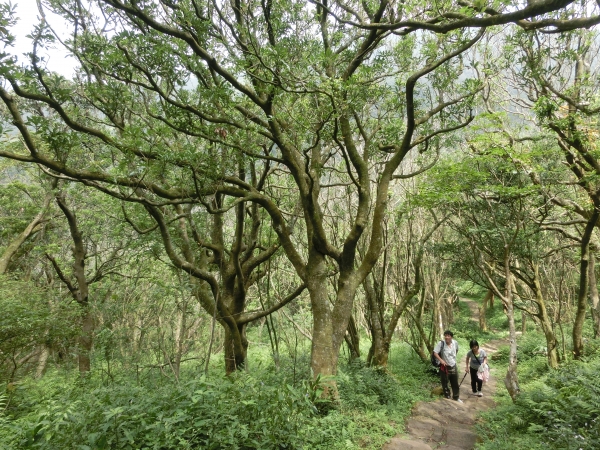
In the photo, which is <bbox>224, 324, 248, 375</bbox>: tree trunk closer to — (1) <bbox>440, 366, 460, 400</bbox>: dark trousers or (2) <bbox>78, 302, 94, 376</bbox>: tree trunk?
(2) <bbox>78, 302, 94, 376</bbox>: tree trunk

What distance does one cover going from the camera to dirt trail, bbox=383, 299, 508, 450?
5766 millimetres

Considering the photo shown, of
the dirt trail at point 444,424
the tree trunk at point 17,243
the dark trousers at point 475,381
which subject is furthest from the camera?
the tree trunk at point 17,243

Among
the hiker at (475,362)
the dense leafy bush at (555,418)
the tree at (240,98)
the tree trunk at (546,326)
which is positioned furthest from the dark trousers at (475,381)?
the tree at (240,98)

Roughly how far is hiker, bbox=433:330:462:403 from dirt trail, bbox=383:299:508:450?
9.8 inches

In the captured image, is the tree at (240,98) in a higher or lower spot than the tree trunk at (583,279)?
higher

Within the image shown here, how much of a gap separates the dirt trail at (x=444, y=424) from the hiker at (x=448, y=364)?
25 centimetres

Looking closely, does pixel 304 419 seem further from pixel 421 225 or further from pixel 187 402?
pixel 421 225

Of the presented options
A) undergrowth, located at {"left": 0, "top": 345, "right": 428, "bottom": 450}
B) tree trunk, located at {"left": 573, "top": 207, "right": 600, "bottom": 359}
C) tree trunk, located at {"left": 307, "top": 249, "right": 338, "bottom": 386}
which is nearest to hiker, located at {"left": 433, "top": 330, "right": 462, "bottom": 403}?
tree trunk, located at {"left": 573, "top": 207, "right": 600, "bottom": 359}

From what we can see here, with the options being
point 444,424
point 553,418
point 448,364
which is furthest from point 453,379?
point 553,418

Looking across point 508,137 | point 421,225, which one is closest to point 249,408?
point 508,137

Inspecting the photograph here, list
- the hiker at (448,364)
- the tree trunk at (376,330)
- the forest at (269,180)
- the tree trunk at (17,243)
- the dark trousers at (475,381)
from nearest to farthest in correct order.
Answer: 1. the forest at (269,180)
2. the hiker at (448,364)
3. the dark trousers at (475,381)
4. the tree trunk at (376,330)
5. the tree trunk at (17,243)

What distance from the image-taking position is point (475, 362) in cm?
871

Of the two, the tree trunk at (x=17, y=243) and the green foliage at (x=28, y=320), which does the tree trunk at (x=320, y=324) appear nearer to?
the green foliage at (x=28, y=320)

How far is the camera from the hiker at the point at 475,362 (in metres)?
8.54
